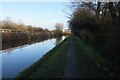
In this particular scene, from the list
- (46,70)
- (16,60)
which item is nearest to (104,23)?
(16,60)

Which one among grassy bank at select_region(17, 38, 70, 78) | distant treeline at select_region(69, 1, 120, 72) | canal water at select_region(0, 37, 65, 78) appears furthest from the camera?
canal water at select_region(0, 37, 65, 78)

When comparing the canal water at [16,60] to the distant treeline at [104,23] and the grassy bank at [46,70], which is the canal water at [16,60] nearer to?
the grassy bank at [46,70]

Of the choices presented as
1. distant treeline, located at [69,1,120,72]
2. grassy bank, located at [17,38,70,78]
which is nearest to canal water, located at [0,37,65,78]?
grassy bank, located at [17,38,70,78]

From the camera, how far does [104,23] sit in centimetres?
1720

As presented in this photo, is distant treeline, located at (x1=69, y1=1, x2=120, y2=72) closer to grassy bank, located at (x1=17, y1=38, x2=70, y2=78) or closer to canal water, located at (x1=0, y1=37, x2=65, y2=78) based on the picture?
grassy bank, located at (x1=17, y1=38, x2=70, y2=78)

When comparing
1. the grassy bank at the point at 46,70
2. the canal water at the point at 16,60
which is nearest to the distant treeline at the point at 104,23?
the grassy bank at the point at 46,70

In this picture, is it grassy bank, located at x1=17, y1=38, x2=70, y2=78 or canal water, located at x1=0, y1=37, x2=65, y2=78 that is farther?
canal water, located at x1=0, y1=37, x2=65, y2=78

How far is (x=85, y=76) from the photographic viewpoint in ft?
29.3

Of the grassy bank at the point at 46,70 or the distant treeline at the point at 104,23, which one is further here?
the distant treeline at the point at 104,23

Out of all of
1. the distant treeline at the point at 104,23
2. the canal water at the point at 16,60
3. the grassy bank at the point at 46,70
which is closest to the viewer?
the grassy bank at the point at 46,70

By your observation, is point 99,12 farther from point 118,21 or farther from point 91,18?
point 118,21

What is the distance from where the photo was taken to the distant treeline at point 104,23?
10852 millimetres

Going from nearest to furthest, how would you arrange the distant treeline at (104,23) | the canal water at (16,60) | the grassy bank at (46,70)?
the grassy bank at (46,70)
the distant treeline at (104,23)
the canal water at (16,60)

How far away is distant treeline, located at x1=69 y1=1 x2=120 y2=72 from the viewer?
35.6 ft
